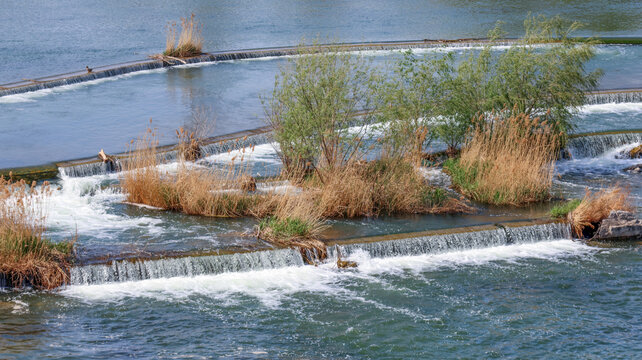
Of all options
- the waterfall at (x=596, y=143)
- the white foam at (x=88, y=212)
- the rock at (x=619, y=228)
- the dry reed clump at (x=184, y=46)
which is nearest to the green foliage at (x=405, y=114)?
the rock at (x=619, y=228)

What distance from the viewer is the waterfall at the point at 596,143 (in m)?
19.4

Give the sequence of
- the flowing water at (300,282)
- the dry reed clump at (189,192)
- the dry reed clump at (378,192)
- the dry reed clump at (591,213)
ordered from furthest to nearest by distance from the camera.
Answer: the dry reed clump at (378,192), the dry reed clump at (189,192), the dry reed clump at (591,213), the flowing water at (300,282)

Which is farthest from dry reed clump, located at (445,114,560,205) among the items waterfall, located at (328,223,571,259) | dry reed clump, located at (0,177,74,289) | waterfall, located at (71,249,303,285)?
dry reed clump, located at (0,177,74,289)

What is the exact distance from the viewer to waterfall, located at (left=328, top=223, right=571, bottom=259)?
12547mm

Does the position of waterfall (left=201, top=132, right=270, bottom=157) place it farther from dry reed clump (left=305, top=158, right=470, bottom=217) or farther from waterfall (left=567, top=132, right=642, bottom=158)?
waterfall (left=567, top=132, right=642, bottom=158)

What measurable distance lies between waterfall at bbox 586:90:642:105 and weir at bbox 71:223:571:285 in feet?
38.4

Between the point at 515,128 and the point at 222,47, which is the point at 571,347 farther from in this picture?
the point at 222,47

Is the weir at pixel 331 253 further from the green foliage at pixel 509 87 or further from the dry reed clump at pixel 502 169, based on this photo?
the green foliage at pixel 509 87

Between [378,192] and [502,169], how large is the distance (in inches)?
99.4

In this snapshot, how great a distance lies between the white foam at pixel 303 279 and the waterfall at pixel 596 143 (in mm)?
6638

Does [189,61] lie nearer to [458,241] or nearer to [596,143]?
[596,143]

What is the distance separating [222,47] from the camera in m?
33.9

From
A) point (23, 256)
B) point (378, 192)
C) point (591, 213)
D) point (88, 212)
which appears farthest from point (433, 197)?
point (23, 256)

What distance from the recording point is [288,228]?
1257 cm
